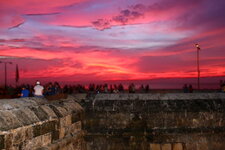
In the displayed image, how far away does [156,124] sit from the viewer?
8.38m

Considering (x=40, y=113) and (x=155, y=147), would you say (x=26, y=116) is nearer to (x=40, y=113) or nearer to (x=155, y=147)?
(x=40, y=113)

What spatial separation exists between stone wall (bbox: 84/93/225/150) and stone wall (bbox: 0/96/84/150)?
1.25 m

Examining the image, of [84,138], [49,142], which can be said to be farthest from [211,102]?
[49,142]

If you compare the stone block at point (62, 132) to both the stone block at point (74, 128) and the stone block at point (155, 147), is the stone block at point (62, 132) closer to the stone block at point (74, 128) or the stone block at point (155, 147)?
the stone block at point (74, 128)

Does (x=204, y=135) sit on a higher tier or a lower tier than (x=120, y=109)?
lower

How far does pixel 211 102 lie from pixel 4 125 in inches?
251

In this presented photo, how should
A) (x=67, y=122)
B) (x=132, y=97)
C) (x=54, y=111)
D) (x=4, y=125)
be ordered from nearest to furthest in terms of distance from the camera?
(x=4, y=125) → (x=54, y=111) → (x=67, y=122) → (x=132, y=97)

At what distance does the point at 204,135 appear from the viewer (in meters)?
8.23

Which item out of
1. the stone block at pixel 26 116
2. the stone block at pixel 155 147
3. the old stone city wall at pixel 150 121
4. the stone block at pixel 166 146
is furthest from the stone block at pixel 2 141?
the stone block at pixel 166 146

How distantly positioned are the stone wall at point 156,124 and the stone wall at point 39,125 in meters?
1.25

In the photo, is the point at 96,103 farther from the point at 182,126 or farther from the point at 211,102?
the point at 211,102

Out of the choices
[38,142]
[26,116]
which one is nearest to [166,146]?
[38,142]

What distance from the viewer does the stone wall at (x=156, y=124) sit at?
8.20 metres

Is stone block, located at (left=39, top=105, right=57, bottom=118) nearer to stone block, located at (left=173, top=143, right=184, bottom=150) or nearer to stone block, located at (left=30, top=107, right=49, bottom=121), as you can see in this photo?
stone block, located at (left=30, top=107, right=49, bottom=121)
